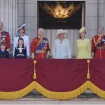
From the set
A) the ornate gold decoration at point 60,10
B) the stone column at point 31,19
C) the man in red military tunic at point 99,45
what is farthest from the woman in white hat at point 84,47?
the ornate gold decoration at point 60,10

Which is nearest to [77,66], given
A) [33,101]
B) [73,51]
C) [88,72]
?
[88,72]

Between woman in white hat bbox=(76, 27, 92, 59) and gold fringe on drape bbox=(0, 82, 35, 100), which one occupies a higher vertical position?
woman in white hat bbox=(76, 27, 92, 59)

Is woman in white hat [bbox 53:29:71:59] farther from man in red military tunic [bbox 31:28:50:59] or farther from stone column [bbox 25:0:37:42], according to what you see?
stone column [bbox 25:0:37:42]

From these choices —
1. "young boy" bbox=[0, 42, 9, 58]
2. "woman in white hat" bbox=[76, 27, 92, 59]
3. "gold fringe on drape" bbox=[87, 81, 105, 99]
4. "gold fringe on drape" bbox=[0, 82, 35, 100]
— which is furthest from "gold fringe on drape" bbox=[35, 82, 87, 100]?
"young boy" bbox=[0, 42, 9, 58]

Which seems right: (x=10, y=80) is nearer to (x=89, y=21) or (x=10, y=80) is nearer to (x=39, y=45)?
(x=39, y=45)

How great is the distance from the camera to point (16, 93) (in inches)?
549

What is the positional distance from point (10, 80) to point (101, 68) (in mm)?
2533

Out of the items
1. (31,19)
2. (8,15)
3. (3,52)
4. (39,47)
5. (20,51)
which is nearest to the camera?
(3,52)

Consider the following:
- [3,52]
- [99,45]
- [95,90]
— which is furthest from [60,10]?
[95,90]

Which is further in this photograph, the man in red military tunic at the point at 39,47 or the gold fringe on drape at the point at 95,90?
the man in red military tunic at the point at 39,47

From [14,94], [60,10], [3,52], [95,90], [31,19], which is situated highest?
[60,10]

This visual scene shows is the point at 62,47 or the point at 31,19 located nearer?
the point at 62,47

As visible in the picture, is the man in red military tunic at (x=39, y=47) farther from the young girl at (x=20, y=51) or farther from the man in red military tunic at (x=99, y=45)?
the man in red military tunic at (x=99, y=45)

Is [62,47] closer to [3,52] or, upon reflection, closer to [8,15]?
[3,52]
